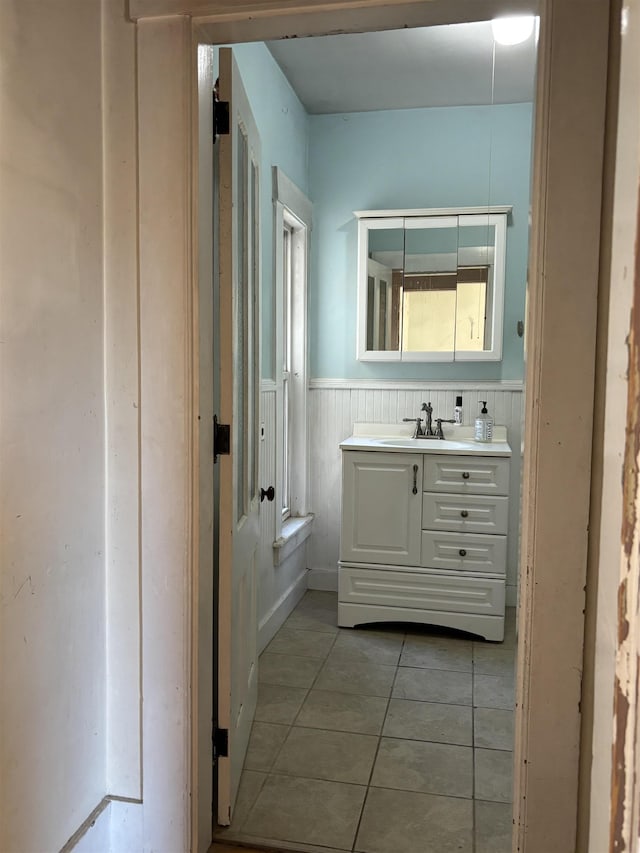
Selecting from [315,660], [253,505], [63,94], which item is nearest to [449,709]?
[315,660]

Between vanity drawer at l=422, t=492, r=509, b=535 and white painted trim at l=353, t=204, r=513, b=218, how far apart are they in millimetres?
1630

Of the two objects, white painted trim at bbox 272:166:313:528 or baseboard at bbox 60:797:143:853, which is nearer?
baseboard at bbox 60:797:143:853

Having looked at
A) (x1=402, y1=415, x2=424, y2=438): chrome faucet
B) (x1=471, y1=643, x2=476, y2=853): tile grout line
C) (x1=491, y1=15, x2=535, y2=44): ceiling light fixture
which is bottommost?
(x1=471, y1=643, x2=476, y2=853): tile grout line

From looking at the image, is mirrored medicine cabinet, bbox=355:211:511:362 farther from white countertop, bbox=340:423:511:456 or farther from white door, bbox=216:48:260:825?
white door, bbox=216:48:260:825

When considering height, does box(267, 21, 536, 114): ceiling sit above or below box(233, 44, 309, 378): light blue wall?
above

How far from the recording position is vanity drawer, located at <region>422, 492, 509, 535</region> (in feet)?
11.1

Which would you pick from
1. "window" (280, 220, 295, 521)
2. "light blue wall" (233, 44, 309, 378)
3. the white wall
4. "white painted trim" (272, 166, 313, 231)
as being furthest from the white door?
"window" (280, 220, 295, 521)

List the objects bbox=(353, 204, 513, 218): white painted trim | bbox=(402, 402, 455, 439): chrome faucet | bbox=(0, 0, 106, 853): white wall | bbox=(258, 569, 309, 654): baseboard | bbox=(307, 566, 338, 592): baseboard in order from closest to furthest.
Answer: bbox=(0, 0, 106, 853): white wall, bbox=(258, 569, 309, 654): baseboard, bbox=(353, 204, 513, 218): white painted trim, bbox=(402, 402, 455, 439): chrome faucet, bbox=(307, 566, 338, 592): baseboard

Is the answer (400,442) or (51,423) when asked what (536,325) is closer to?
(51,423)

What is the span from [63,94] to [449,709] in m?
2.50

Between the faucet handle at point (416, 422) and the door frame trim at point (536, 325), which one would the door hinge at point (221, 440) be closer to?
the door frame trim at point (536, 325)

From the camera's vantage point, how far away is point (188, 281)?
1.65 metres

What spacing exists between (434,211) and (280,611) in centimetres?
241

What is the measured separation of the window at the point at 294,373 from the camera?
3846mm
